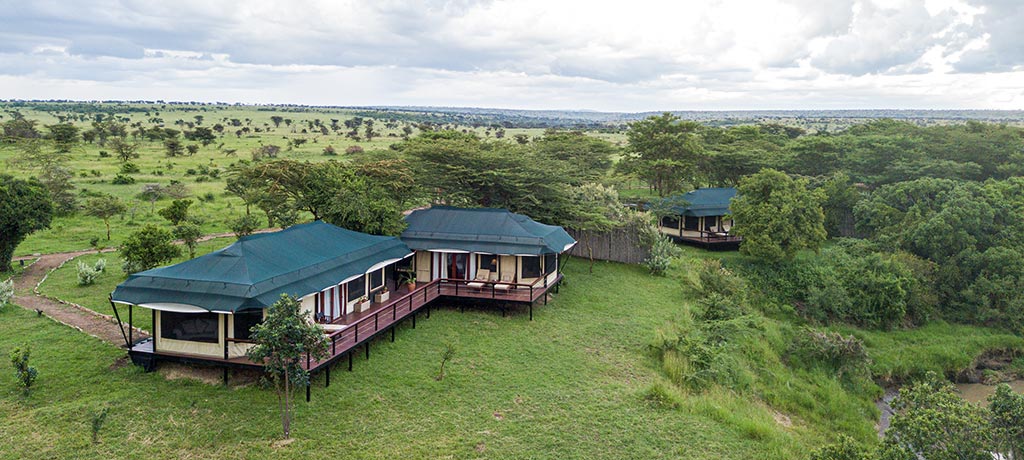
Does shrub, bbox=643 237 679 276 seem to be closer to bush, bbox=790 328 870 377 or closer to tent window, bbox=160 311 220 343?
bush, bbox=790 328 870 377

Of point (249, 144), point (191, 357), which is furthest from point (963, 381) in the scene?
point (249, 144)

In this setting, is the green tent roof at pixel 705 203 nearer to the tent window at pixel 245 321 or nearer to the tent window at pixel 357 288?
the tent window at pixel 357 288

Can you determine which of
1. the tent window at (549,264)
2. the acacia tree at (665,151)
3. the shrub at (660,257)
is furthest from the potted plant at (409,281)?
the acacia tree at (665,151)

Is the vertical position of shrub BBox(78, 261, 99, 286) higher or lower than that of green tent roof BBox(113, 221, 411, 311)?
lower

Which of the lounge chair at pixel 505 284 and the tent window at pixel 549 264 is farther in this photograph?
the tent window at pixel 549 264

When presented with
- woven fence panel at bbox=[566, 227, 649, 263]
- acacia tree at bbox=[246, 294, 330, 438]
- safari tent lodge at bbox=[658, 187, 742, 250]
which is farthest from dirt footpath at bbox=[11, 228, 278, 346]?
safari tent lodge at bbox=[658, 187, 742, 250]

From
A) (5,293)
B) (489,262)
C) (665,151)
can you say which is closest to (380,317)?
(489,262)
